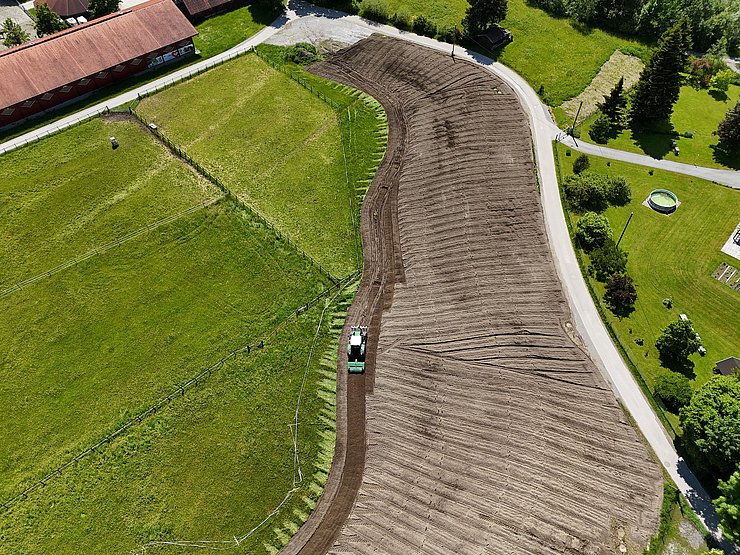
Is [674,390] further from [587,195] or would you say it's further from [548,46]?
[548,46]

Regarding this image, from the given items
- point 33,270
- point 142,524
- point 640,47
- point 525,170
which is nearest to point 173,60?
point 33,270

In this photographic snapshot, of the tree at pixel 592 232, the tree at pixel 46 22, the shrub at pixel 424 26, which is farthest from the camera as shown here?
the shrub at pixel 424 26

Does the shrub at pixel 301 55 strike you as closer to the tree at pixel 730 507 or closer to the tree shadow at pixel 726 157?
the tree shadow at pixel 726 157

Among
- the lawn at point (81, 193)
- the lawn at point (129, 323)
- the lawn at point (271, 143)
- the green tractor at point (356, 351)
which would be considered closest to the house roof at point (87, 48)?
the lawn at point (271, 143)

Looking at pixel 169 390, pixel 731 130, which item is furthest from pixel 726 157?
pixel 169 390

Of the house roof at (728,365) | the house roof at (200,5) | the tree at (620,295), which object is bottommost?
the house roof at (728,365)

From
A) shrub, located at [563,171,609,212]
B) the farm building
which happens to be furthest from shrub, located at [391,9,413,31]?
shrub, located at [563,171,609,212]

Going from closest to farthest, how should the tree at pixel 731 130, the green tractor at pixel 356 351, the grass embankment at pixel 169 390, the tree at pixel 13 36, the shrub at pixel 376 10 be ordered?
the grass embankment at pixel 169 390
the green tractor at pixel 356 351
the tree at pixel 731 130
the tree at pixel 13 36
the shrub at pixel 376 10

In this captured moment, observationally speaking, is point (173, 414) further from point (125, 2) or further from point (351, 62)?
point (125, 2)
